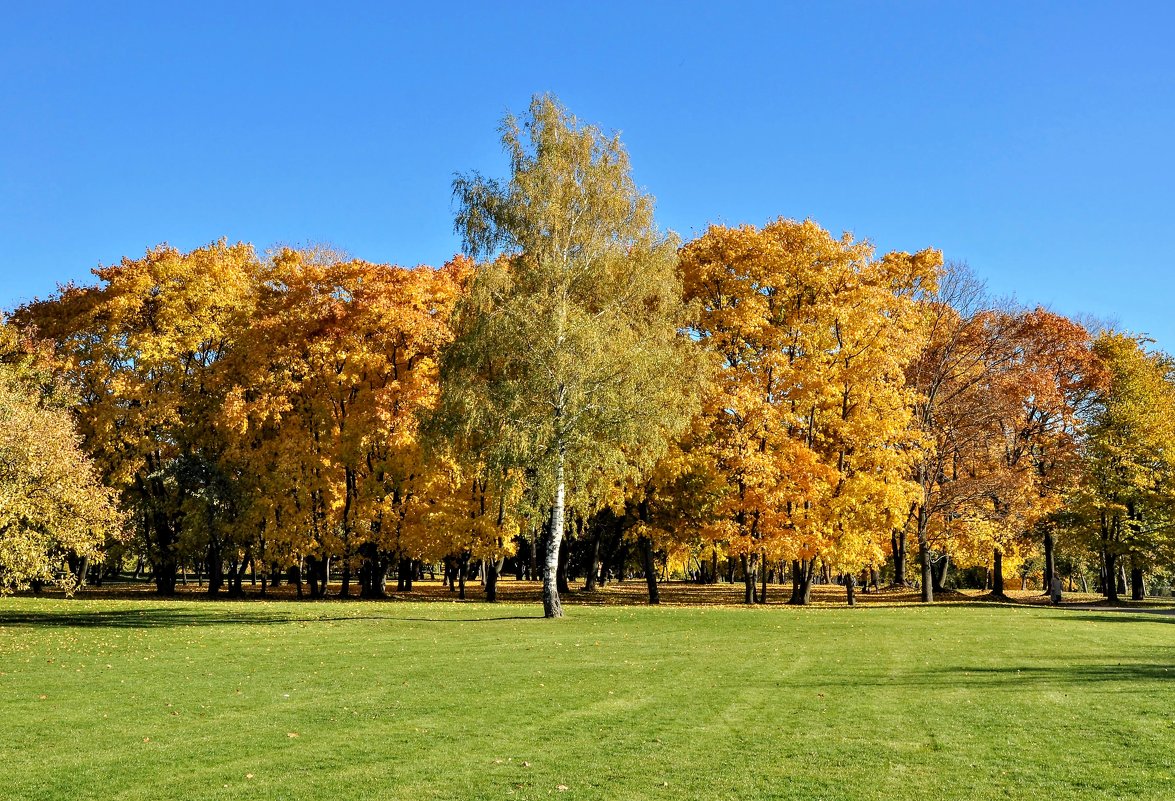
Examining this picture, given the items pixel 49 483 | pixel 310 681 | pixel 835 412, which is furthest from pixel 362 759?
pixel 835 412

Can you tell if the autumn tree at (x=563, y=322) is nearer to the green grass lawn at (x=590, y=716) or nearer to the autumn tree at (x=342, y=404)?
the green grass lawn at (x=590, y=716)

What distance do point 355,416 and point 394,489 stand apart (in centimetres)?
443

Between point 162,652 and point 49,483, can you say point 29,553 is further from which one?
point 162,652

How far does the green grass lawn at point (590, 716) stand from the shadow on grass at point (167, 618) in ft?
16.0

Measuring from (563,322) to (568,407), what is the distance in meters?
2.98

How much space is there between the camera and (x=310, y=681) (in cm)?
1648

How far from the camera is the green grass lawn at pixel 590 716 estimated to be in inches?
376

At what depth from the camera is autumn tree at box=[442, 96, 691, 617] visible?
101 feet

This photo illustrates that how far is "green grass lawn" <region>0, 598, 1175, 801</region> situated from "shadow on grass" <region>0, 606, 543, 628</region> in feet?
16.0

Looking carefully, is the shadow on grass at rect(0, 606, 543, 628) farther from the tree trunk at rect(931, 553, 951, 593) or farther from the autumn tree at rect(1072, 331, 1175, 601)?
the tree trunk at rect(931, 553, 951, 593)

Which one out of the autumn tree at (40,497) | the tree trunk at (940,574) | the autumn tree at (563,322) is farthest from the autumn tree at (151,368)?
the tree trunk at (940,574)

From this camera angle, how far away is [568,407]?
30.9 metres

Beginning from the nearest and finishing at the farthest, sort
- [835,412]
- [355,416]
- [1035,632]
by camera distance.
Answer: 1. [1035,632]
2. [835,412]
3. [355,416]

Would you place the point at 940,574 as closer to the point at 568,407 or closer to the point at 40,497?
the point at 568,407
